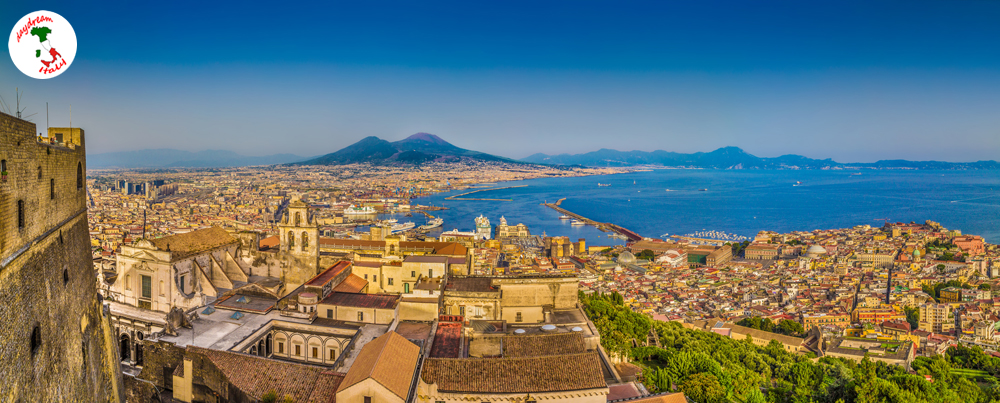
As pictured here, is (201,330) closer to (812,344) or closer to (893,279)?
(812,344)

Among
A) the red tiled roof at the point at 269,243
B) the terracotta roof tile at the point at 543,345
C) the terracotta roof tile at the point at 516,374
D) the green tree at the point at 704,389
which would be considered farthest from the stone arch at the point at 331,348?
the green tree at the point at 704,389

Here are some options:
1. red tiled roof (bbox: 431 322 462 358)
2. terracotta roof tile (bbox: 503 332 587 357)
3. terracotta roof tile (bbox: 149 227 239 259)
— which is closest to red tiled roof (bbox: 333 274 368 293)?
red tiled roof (bbox: 431 322 462 358)

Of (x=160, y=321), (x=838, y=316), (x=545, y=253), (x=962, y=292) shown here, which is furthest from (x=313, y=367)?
(x=962, y=292)

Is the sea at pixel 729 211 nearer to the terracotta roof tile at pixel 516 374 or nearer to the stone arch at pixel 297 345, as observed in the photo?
the stone arch at pixel 297 345

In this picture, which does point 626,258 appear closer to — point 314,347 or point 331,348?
point 331,348

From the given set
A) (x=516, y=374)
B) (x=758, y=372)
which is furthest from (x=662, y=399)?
(x=758, y=372)

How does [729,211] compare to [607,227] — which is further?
[729,211]

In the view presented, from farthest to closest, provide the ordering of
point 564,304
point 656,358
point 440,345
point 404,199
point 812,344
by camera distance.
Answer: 1. point 404,199
2. point 812,344
3. point 656,358
4. point 564,304
5. point 440,345
